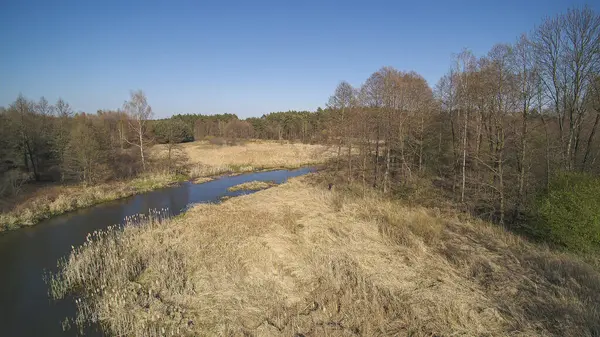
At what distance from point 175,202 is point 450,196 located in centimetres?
1972

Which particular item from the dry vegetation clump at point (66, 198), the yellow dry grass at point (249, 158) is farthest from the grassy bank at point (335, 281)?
the yellow dry grass at point (249, 158)

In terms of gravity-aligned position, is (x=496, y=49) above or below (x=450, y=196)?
above

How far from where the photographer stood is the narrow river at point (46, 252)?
779cm

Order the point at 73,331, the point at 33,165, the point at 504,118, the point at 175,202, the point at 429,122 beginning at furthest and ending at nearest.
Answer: the point at 33,165 → the point at 429,122 → the point at 175,202 → the point at 504,118 → the point at 73,331

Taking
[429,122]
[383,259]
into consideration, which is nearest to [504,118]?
[429,122]

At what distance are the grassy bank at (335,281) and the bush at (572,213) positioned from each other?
935mm

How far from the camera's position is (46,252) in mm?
12266

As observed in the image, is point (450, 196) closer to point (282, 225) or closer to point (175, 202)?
point (282, 225)

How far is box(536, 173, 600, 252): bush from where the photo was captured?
341 inches

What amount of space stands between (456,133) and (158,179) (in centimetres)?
2727

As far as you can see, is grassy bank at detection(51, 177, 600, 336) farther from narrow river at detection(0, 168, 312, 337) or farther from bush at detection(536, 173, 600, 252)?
bush at detection(536, 173, 600, 252)

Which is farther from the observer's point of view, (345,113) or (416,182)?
(345,113)

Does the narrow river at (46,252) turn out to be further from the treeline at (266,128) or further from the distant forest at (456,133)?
the treeline at (266,128)

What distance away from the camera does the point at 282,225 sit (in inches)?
509
